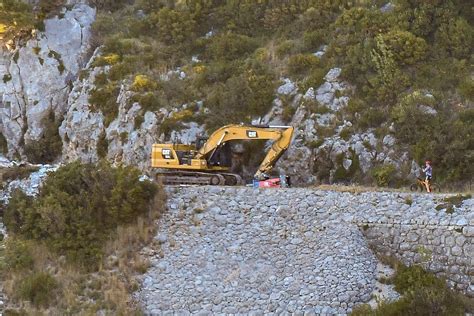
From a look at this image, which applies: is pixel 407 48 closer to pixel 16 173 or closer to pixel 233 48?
pixel 233 48

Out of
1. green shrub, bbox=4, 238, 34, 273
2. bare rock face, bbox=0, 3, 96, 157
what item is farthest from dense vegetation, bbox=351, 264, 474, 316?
bare rock face, bbox=0, 3, 96, 157

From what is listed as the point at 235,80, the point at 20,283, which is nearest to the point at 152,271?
the point at 20,283

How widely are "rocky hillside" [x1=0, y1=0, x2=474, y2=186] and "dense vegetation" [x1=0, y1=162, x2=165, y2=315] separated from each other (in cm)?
774

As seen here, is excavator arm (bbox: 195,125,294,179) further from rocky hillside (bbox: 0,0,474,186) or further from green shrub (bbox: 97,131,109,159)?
green shrub (bbox: 97,131,109,159)

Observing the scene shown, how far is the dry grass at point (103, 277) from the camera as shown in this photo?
17.2 metres

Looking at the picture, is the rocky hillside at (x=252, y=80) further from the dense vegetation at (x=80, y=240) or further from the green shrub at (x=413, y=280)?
the dense vegetation at (x=80, y=240)

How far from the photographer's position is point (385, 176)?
23.4m

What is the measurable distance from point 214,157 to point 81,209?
646 cm

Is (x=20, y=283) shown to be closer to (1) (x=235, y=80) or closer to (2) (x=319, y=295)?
(2) (x=319, y=295)

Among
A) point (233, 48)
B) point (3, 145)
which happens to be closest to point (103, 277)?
point (233, 48)

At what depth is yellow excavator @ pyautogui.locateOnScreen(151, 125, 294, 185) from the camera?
23.3 meters

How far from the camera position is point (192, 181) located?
79.0 feet

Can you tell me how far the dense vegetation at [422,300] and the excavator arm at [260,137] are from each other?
8.47 metres

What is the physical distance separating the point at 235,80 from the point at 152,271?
14.1 metres
